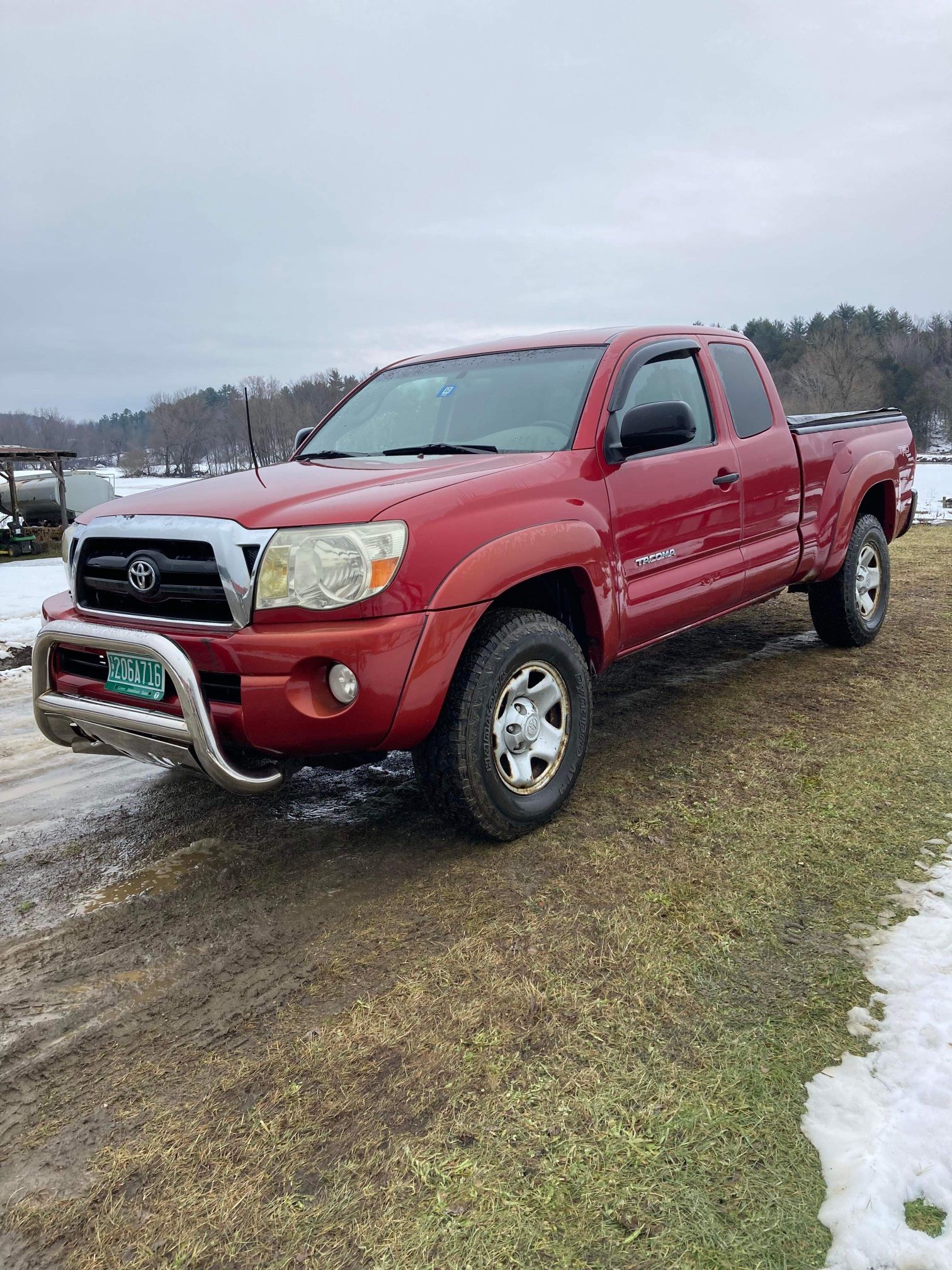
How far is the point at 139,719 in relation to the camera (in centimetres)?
289

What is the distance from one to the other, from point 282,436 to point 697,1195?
87.0 ft

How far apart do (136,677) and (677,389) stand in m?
2.82

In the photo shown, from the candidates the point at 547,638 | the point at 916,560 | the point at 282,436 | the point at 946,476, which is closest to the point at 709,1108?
the point at 547,638

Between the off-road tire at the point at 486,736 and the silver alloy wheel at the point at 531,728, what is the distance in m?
0.03

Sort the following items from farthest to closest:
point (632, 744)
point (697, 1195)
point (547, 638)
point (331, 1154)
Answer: point (632, 744), point (547, 638), point (331, 1154), point (697, 1195)

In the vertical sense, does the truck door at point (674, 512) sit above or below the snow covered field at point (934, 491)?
above

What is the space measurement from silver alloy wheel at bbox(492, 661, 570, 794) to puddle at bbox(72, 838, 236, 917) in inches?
42.7

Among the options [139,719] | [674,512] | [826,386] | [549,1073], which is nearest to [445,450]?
[674,512]

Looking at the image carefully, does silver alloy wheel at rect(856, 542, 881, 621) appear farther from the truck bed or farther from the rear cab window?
the rear cab window

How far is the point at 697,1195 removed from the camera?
5.68 feet

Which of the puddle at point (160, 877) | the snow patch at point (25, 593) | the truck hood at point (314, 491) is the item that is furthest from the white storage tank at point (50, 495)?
the puddle at point (160, 877)

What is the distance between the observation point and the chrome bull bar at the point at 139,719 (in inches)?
108

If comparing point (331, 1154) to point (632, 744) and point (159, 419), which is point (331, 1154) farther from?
point (159, 419)

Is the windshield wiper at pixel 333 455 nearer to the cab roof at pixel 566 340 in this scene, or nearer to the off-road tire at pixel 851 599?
the cab roof at pixel 566 340
